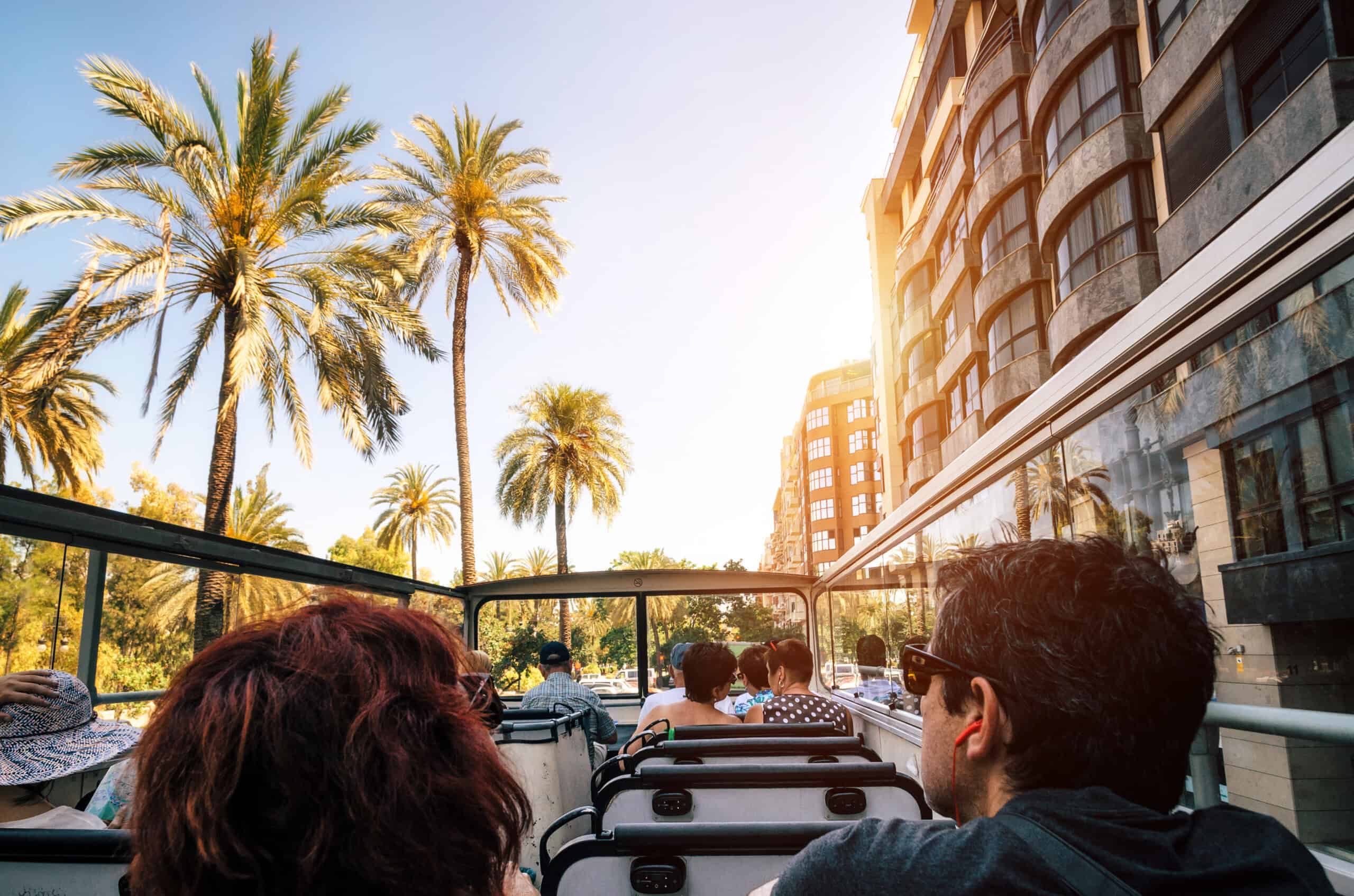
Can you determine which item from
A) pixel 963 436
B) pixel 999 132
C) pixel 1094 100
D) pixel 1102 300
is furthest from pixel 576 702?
pixel 963 436

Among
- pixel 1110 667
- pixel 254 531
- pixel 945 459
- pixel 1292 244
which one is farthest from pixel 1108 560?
pixel 254 531

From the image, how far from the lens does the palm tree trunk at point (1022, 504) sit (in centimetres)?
336

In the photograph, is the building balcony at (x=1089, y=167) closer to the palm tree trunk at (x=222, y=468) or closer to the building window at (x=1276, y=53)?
the building window at (x=1276, y=53)

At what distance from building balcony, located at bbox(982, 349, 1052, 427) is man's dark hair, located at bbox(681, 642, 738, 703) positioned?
19069 millimetres

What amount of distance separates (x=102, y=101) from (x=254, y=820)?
54.6 ft

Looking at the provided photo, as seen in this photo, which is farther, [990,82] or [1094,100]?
[990,82]

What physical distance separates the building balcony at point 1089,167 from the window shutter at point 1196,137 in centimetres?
88

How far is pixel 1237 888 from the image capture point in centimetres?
112

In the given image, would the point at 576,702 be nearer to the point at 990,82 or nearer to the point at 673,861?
the point at 673,861

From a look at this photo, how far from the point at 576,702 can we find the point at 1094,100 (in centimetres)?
1997

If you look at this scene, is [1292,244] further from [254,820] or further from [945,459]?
[945,459]

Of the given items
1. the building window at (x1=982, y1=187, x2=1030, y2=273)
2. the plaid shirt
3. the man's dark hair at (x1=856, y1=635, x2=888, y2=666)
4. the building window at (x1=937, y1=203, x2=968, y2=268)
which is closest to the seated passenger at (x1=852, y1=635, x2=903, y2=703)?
the man's dark hair at (x1=856, y1=635, x2=888, y2=666)

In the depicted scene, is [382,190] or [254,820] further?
[382,190]

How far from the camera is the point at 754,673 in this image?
762cm
